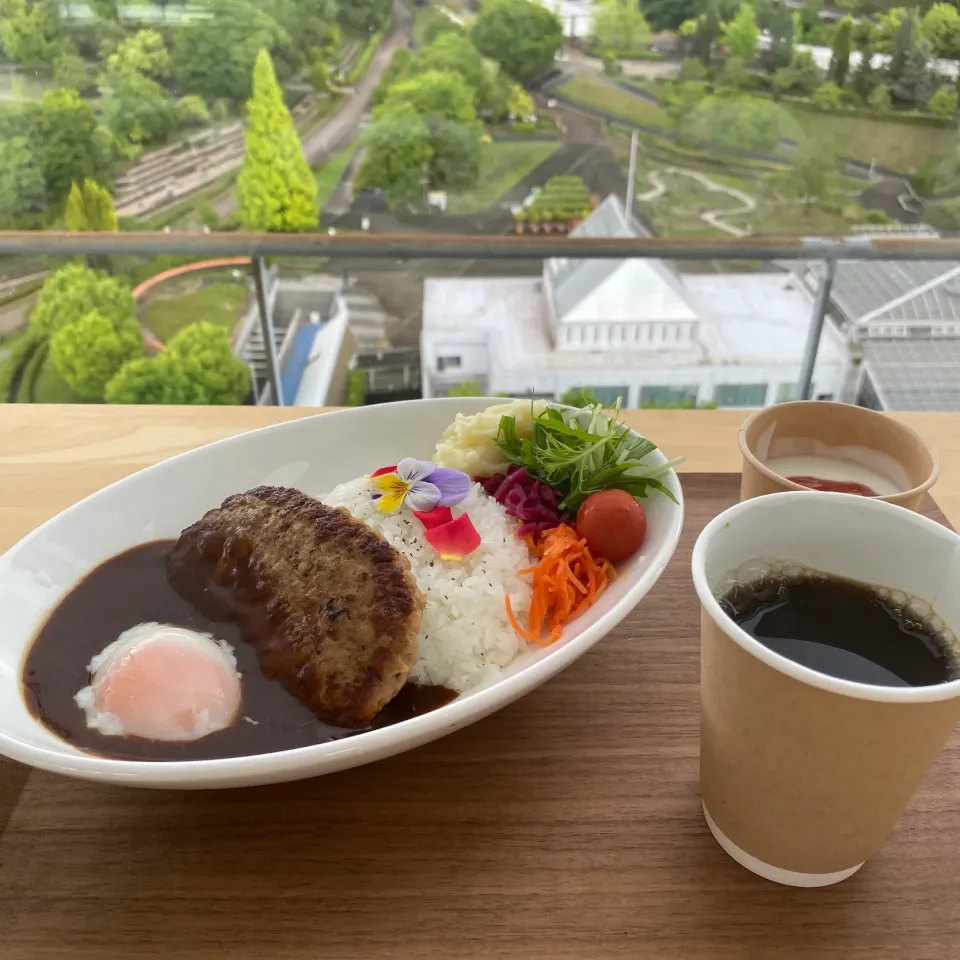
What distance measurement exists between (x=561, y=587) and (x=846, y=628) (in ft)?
1.35

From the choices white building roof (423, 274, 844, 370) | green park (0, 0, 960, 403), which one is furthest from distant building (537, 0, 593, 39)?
white building roof (423, 274, 844, 370)

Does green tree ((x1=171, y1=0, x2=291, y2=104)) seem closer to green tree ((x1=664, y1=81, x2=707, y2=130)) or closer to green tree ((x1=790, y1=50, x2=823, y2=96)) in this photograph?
green tree ((x1=664, y1=81, x2=707, y2=130))

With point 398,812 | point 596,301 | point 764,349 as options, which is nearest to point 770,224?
point 764,349

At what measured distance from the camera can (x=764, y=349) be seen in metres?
3.67

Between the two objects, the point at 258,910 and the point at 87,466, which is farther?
the point at 87,466

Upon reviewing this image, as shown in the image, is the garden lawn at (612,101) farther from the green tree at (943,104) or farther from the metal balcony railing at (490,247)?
the green tree at (943,104)

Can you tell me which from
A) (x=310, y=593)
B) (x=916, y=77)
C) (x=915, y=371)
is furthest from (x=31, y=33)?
(x=915, y=371)

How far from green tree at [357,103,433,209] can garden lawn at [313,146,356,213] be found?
79 mm

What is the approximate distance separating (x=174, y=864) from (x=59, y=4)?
3590 millimetres

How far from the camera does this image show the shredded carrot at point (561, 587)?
47.6 inches

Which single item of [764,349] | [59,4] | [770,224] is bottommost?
[764,349]

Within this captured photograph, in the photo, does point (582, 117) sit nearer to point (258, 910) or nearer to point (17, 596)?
point (17, 596)

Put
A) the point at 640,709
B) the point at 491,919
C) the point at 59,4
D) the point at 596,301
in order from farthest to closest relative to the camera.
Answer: the point at 596,301
the point at 59,4
the point at 640,709
the point at 491,919

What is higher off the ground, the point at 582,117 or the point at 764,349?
the point at 582,117
